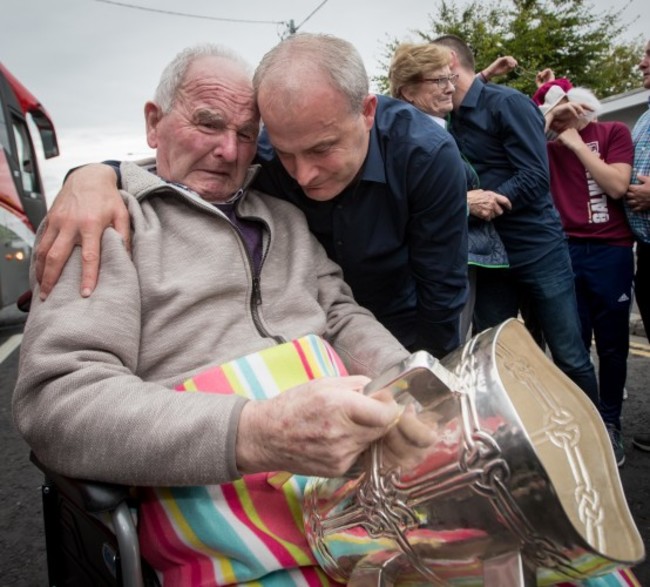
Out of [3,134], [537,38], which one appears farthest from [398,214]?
[537,38]

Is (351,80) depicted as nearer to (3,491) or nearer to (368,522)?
(368,522)

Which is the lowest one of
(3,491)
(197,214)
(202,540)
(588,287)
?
(3,491)

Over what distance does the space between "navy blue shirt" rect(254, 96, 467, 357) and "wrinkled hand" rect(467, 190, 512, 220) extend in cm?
69

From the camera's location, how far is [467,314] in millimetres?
2898

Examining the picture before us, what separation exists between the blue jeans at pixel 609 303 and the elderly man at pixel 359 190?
1.20 m

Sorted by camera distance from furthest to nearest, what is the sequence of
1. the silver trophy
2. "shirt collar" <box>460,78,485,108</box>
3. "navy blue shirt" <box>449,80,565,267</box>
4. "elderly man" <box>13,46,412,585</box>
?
"shirt collar" <box>460,78,485,108</box>
"navy blue shirt" <box>449,80,565,267</box>
"elderly man" <box>13,46,412,585</box>
the silver trophy

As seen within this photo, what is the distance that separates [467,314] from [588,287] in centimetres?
67

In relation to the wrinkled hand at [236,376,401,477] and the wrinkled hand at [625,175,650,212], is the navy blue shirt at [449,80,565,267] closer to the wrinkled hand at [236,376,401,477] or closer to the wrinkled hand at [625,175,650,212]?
the wrinkled hand at [625,175,650,212]

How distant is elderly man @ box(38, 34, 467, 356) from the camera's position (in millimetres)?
1376

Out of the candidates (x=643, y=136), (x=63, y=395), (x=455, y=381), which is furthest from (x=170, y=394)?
(x=643, y=136)

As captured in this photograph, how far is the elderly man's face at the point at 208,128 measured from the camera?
147cm

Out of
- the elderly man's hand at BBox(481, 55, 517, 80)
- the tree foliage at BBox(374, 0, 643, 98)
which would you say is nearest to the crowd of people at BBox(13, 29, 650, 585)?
the elderly man's hand at BBox(481, 55, 517, 80)

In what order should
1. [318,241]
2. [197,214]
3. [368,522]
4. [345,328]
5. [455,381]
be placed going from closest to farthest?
1. [455,381]
2. [368,522]
3. [197,214]
4. [345,328]
5. [318,241]

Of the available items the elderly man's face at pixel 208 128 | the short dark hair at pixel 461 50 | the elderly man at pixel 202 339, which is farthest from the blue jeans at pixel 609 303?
the elderly man's face at pixel 208 128
